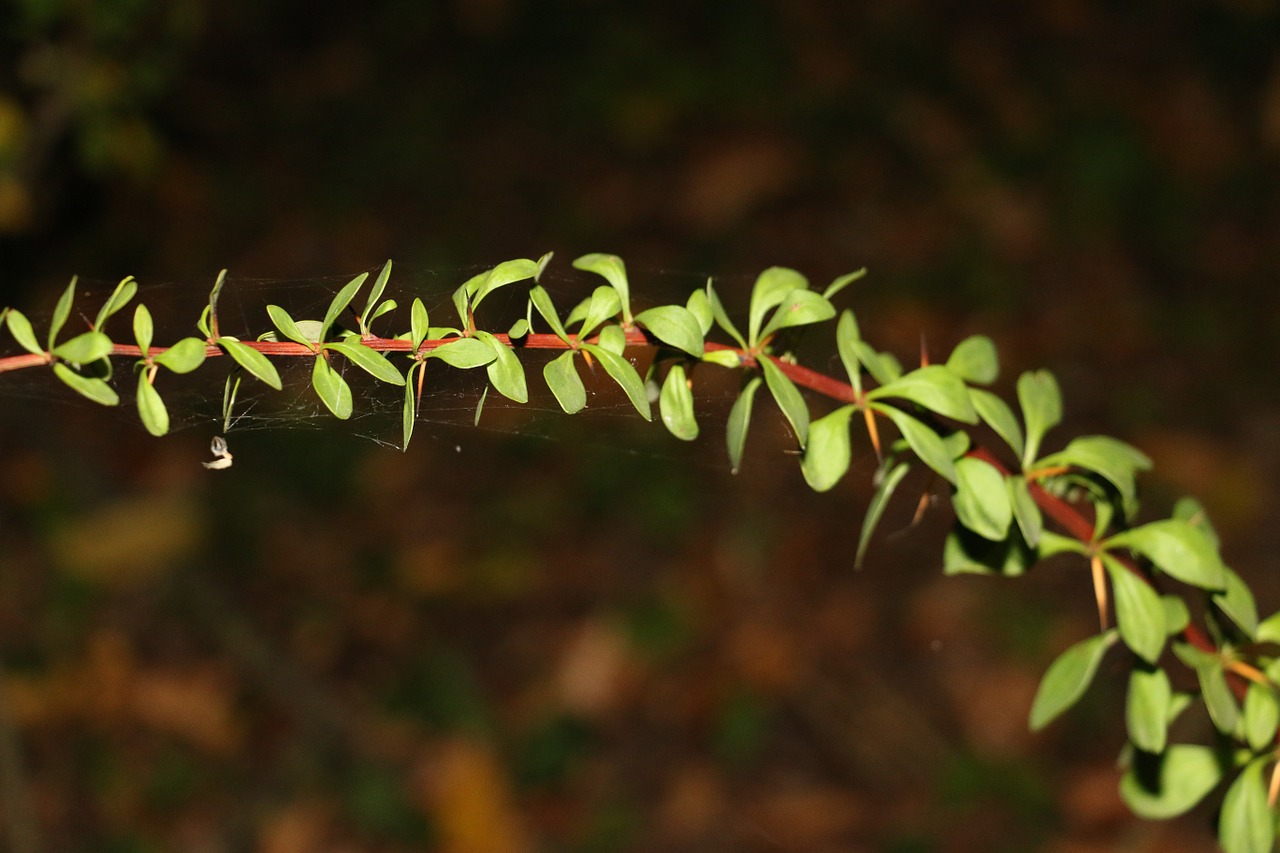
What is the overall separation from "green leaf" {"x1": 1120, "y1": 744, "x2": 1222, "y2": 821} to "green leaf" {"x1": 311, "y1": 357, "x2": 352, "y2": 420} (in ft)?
2.87

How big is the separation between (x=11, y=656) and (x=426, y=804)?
150cm

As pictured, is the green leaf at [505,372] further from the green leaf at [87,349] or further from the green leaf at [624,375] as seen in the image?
the green leaf at [87,349]

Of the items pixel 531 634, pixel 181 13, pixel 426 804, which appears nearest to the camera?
pixel 181 13

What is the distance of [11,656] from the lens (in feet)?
12.0

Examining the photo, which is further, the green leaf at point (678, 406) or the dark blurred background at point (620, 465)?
the dark blurred background at point (620, 465)

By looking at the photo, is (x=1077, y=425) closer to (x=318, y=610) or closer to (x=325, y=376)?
(x=318, y=610)

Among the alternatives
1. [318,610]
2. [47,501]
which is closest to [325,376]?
[318,610]

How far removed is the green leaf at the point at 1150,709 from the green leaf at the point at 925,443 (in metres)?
0.29

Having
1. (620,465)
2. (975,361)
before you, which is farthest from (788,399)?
(620,465)

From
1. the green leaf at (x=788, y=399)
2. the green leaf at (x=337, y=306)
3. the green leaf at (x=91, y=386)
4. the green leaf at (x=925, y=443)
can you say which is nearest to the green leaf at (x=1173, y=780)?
the green leaf at (x=925, y=443)

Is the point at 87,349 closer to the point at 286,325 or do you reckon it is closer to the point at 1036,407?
the point at 286,325

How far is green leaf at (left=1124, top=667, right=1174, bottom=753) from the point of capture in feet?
3.38

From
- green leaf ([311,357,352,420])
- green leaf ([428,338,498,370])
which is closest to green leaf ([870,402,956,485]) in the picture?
green leaf ([428,338,498,370])

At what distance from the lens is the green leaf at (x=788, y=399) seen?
915 millimetres
